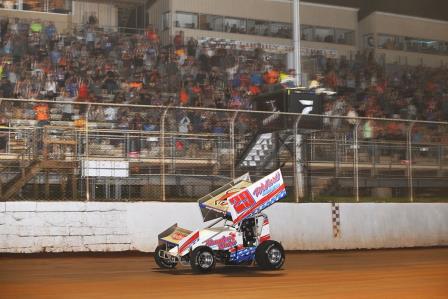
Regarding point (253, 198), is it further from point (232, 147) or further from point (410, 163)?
point (410, 163)

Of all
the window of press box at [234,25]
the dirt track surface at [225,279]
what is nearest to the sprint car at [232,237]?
the dirt track surface at [225,279]

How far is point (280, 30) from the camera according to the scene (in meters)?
36.4

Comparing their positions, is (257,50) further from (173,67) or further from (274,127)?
(274,127)

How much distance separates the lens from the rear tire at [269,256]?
12203mm

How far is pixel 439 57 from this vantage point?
40.8 metres

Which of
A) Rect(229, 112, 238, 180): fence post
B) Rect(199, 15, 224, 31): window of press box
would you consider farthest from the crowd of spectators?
Rect(199, 15, 224, 31): window of press box

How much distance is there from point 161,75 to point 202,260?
50.1 feet

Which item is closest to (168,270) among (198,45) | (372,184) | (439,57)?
(372,184)

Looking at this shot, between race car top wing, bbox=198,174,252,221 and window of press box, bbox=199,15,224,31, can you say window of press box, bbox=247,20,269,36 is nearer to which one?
window of press box, bbox=199,15,224,31

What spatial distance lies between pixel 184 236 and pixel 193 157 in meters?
4.60

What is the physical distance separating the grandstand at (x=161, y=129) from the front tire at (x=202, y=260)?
4.62 meters

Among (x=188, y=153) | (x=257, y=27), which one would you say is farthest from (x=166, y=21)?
(x=188, y=153)

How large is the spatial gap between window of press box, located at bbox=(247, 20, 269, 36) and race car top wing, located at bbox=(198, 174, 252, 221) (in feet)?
77.9

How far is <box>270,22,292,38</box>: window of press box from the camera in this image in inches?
1427
